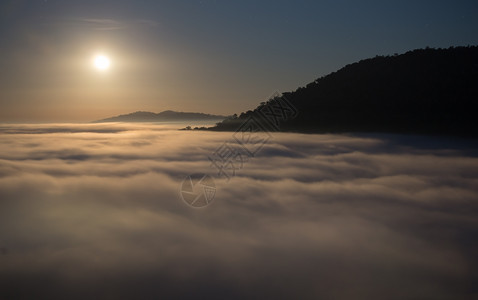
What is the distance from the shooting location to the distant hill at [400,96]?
148 m

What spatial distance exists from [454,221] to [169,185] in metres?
91.2

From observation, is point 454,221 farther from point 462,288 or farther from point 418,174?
point 418,174

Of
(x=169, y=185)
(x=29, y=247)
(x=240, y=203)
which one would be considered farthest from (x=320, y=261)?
(x=29, y=247)

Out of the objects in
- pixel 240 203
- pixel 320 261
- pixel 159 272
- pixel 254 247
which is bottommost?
pixel 320 261

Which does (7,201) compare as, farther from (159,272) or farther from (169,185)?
(159,272)

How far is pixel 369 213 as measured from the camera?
106 meters

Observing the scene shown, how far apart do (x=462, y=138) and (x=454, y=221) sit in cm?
6948

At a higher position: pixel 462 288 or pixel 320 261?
pixel 462 288

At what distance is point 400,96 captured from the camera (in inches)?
6299

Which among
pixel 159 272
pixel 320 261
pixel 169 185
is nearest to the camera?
pixel 159 272

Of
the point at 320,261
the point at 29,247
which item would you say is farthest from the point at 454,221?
the point at 29,247

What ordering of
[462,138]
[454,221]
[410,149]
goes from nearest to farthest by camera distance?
[454,221]
[462,138]
[410,149]

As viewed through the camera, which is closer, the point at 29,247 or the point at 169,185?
the point at 29,247

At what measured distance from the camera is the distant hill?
487 ft
